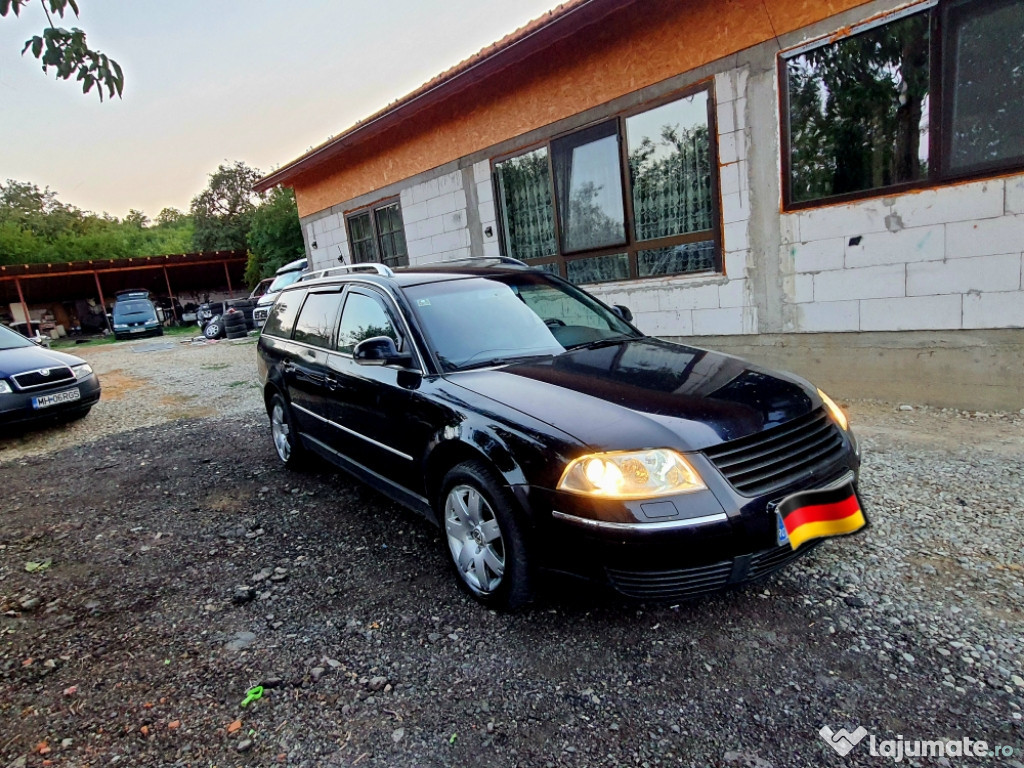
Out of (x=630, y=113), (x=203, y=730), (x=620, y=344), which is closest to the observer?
(x=203, y=730)

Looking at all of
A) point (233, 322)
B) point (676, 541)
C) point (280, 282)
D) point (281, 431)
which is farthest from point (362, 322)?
point (233, 322)

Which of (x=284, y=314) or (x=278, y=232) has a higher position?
(x=278, y=232)

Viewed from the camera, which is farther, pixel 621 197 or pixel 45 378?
pixel 621 197

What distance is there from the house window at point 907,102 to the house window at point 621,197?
0.94 metres

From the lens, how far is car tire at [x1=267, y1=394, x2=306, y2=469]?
4789mm

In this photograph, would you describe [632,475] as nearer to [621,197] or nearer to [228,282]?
[621,197]

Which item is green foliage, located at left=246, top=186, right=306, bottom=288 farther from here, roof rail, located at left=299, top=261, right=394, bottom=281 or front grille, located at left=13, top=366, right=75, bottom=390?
roof rail, located at left=299, top=261, right=394, bottom=281

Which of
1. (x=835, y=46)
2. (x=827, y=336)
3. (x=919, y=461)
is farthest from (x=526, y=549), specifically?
(x=835, y=46)

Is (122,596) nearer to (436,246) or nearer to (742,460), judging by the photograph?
(742,460)

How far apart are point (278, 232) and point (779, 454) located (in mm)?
26186

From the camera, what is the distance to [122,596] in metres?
3.16

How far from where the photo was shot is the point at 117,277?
28906mm

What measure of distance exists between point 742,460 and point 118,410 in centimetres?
909

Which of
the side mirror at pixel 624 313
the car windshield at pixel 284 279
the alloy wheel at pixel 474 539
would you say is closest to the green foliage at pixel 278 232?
the car windshield at pixel 284 279
